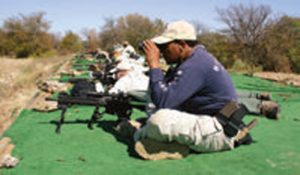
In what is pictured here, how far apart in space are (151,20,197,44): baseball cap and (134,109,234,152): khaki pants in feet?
1.87

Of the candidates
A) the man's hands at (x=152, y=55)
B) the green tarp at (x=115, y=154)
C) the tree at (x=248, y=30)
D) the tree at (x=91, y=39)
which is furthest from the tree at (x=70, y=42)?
the man's hands at (x=152, y=55)

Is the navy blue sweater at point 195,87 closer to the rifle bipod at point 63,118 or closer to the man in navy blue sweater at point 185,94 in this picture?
the man in navy blue sweater at point 185,94

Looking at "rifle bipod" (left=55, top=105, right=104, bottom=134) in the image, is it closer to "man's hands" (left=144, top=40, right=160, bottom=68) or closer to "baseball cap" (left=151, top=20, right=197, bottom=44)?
"man's hands" (left=144, top=40, right=160, bottom=68)

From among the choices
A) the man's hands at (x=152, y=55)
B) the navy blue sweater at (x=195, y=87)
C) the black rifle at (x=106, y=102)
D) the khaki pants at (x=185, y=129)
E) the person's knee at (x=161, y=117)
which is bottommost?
the black rifle at (x=106, y=102)

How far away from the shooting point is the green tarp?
11.7 feet

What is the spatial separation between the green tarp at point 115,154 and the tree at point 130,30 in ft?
71.5

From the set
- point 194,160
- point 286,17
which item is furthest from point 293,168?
point 286,17

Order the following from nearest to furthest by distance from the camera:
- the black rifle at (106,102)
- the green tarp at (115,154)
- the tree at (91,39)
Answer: the green tarp at (115,154), the black rifle at (106,102), the tree at (91,39)

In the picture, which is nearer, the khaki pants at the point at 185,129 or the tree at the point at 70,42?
the khaki pants at the point at 185,129

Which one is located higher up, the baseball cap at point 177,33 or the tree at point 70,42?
the baseball cap at point 177,33

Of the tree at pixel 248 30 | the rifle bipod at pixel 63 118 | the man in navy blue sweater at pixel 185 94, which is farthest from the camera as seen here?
the tree at pixel 248 30

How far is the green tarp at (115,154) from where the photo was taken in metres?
3.57

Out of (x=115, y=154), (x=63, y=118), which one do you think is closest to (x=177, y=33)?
(x=115, y=154)

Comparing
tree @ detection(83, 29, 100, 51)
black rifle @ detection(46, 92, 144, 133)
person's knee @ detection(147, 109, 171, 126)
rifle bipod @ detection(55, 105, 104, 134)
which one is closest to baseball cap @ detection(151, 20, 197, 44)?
person's knee @ detection(147, 109, 171, 126)
